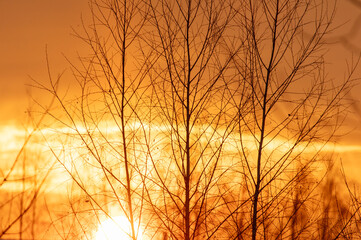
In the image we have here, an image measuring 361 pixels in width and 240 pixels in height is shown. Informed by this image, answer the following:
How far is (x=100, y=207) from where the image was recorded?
26.4 ft

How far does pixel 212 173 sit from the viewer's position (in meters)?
8.24

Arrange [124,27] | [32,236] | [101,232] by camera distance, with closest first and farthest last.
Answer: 1. [124,27]
2. [101,232]
3. [32,236]

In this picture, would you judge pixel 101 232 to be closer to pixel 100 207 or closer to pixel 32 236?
pixel 100 207

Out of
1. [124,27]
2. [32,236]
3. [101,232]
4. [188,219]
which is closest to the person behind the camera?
[188,219]

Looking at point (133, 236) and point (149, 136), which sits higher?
point (149, 136)

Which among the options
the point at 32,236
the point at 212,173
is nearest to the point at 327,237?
the point at 212,173

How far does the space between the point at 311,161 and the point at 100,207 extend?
2991 millimetres

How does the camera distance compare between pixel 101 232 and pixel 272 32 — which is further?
pixel 101 232

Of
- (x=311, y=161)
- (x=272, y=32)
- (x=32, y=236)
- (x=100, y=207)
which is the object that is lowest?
(x=32, y=236)

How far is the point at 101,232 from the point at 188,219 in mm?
1871

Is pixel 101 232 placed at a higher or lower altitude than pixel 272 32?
lower

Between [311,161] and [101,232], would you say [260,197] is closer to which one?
[311,161]

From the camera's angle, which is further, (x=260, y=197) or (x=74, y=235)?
(x=74, y=235)

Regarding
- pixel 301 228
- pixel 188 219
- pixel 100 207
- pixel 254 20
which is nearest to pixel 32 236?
pixel 100 207
